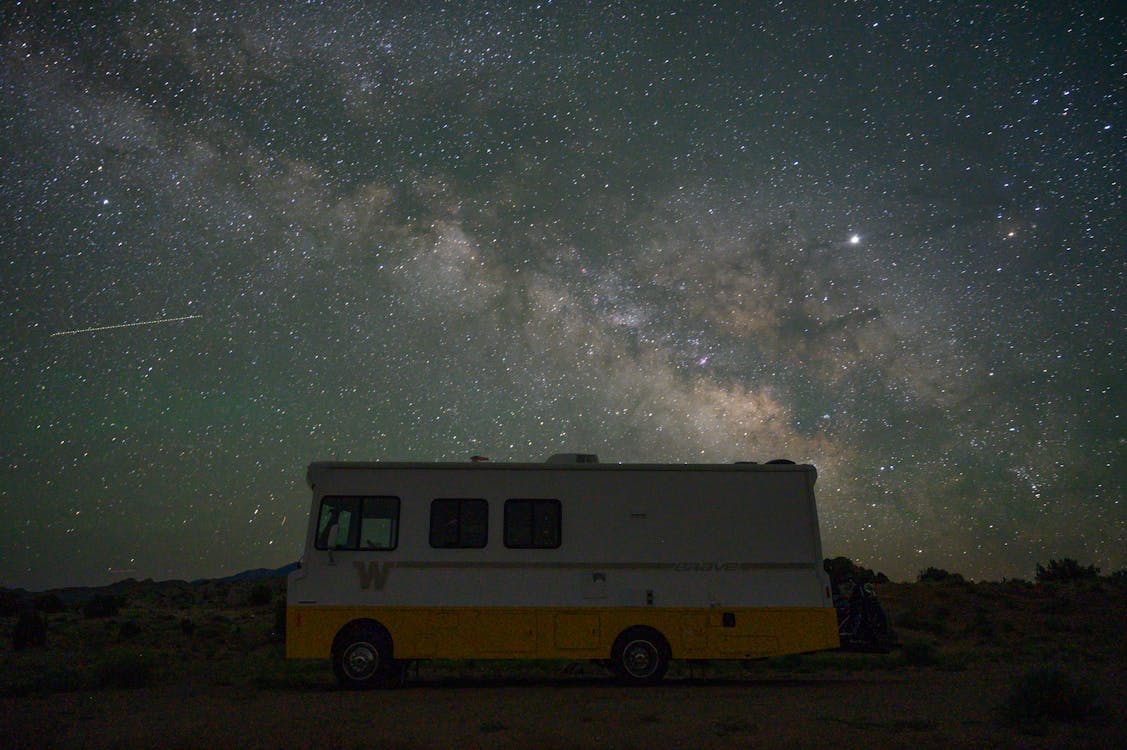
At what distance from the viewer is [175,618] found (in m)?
28.3

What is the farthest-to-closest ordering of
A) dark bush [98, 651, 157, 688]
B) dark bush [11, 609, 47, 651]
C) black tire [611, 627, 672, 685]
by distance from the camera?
dark bush [11, 609, 47, 651] < dark bush [98, 651, 157, 688] < black tire [611, 627, 672, 685]

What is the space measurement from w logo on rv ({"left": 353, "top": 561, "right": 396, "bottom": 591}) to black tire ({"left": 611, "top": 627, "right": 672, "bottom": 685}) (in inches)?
137

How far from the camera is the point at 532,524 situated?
10.8m

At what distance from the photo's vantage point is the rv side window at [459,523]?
1065cm

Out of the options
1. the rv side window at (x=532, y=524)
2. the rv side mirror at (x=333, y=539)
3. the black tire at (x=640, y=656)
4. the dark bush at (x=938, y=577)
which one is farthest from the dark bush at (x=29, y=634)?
the dark bush at (x=938, y=577)

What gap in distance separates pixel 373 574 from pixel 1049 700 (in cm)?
843

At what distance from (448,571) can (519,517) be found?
4.20 feet

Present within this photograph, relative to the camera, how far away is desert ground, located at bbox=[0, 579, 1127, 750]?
686cm

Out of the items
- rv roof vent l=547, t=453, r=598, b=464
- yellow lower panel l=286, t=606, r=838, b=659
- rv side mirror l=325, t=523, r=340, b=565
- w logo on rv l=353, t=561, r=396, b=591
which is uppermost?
rv roof vent l=547, t=453, r=598, b=464

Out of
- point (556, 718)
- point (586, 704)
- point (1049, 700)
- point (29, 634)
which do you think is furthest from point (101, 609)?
point (1049, 700)

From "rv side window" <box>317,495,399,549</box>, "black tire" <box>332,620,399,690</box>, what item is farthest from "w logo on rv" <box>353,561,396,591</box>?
"black tire" <box>332,620,399,690</box>

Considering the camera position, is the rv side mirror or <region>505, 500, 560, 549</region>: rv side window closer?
the rv side mirror

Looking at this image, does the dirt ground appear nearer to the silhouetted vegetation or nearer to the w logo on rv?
the w logo on rv

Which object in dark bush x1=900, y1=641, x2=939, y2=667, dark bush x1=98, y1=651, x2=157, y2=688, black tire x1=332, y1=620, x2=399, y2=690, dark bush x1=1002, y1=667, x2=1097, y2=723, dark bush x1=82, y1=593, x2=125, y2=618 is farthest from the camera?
Answer: dark bush x1=82, y1=593, x2=125, y2=618
